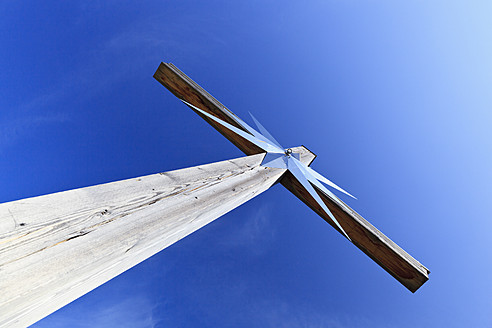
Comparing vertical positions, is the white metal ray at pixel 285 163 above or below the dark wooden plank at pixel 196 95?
below

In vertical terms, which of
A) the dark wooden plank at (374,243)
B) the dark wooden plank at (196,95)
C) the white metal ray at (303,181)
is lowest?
the dark wooden plank at (374,243)

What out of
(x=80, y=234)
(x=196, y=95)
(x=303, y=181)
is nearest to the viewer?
(x=80, y=234)

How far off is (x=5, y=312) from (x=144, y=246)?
1.35 ft

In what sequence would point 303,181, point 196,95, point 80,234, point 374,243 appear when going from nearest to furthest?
point 80,234
point 303,181
point 374,243
point 196,95

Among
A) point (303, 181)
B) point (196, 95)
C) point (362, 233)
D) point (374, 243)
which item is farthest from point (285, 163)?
point (196, 95)

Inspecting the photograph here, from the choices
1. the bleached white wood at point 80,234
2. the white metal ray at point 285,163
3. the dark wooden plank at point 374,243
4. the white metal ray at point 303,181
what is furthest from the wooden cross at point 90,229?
the dark wooden plank at point 374,243

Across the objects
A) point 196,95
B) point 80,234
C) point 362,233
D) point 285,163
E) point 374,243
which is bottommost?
point 374,243

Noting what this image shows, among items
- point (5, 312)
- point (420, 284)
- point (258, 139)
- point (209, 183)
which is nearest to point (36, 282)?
point (5, 312)

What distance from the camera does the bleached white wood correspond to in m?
0.59

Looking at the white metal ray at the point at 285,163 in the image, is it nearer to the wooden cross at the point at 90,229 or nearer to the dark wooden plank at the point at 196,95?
the dark wooden plank at the point at 196,95

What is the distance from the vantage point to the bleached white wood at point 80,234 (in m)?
0.59

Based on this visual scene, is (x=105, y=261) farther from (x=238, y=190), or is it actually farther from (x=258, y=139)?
(x=258, y=139)

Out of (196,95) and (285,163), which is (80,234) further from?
(196,95)

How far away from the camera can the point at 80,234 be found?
0.75 meters
